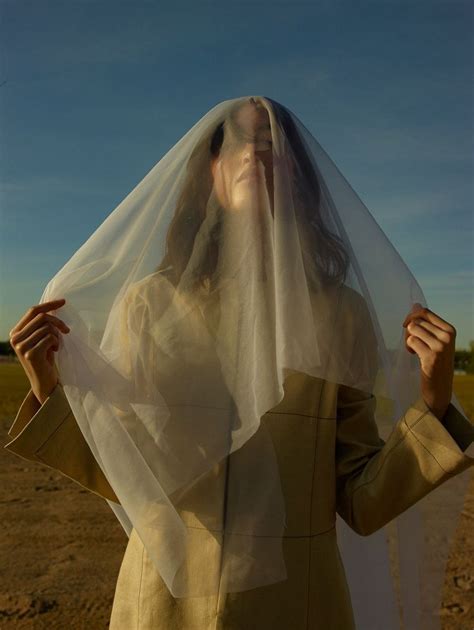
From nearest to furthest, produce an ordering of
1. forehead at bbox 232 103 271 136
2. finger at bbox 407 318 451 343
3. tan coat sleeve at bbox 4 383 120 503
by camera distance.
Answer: finger at bbox 407 318 451 343 → tan coat sleeve at bbox 4 383 120 503 → forehead at bbox 232 103 271 136

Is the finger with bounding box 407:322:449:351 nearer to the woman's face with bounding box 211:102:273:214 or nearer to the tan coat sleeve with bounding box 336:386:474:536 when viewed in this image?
the tan coat sleeve with bounding box 336:386:474:536

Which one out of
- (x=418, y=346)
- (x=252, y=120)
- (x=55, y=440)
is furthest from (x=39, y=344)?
(x=418, y=346)

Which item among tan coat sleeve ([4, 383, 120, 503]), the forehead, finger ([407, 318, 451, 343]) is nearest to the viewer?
finger ([407, 318, 451, 343])

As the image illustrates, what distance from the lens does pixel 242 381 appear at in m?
1.68

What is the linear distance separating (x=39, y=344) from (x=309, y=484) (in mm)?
699

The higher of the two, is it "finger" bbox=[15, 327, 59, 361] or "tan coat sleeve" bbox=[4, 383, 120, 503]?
"finger" bbox=[15, 327, 59, 361]

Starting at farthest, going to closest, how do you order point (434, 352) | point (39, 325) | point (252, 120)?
point (252, 120), point (39, 325), point (434, 352)

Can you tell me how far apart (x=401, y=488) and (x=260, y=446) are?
1.08ft

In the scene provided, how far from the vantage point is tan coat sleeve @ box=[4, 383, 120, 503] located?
1.71 metres

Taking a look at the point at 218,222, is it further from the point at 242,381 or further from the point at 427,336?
the point at 427,336

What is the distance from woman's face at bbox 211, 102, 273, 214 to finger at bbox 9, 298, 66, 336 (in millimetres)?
465

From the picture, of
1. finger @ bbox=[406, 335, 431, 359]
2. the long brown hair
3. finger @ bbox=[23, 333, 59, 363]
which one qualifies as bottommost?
finger @ bbox=[23, 333, 59, 363]

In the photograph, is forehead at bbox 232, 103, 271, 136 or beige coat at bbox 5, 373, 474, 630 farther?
forehead at bbox 232, 103, 271, 136

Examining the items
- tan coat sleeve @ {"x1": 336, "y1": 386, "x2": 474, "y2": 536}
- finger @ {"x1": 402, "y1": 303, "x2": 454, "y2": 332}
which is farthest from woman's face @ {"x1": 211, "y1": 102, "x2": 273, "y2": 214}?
tan coat sleeve @ {"x1": 336, "y1": 386, "x2": 474, "y2": 536}
